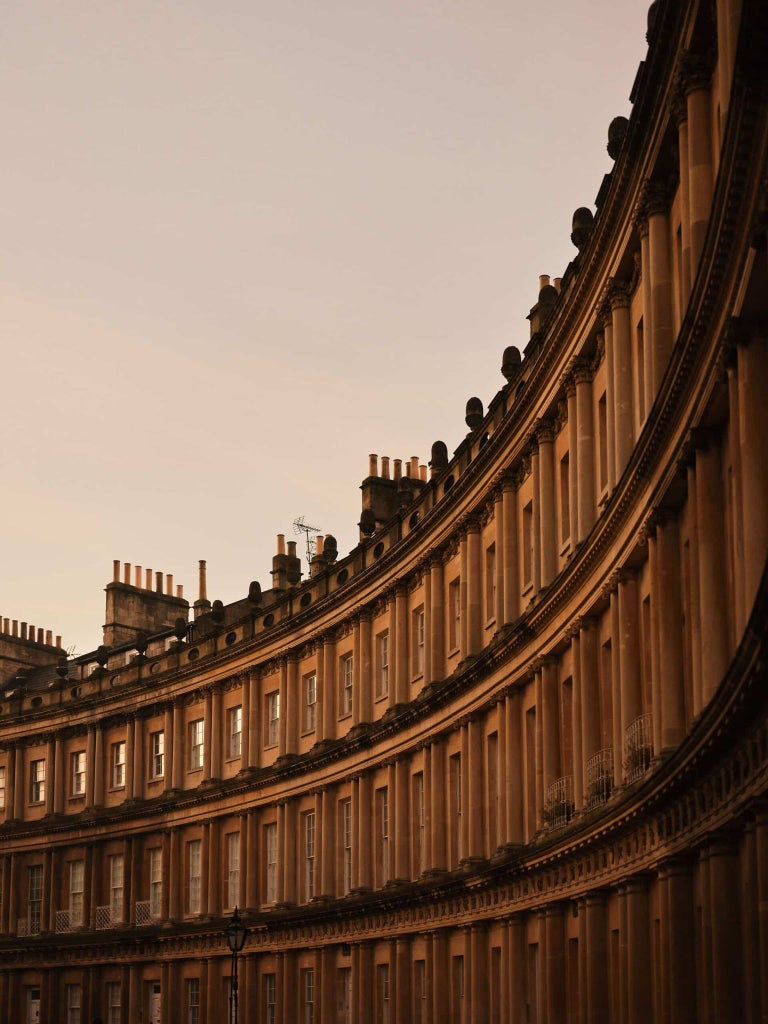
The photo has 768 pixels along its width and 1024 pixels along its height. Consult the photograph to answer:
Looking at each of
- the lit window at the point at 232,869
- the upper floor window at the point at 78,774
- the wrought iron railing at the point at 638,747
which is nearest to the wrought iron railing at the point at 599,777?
the wrought iron railing at the point at 638,747

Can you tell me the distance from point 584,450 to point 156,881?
33266mm

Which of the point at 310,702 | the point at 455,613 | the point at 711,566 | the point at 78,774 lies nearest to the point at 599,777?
the point at 711,566

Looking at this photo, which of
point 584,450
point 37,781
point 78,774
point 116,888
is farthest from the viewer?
point 37,781

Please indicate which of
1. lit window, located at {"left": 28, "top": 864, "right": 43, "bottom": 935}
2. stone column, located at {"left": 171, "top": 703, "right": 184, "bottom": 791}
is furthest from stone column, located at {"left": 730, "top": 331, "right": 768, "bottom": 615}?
lit window, located at {"left": 28, "top": 864, "right": 43, "bottom": 935}

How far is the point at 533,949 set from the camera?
121 ft

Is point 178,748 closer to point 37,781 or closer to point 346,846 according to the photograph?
point 37,781

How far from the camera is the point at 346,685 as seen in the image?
52.3 m

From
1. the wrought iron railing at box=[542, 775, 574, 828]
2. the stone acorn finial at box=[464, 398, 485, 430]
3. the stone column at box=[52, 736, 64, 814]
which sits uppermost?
the stone acorn finial at box=[464, 398, 485, 430]

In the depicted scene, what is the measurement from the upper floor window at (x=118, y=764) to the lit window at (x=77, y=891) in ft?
10.8

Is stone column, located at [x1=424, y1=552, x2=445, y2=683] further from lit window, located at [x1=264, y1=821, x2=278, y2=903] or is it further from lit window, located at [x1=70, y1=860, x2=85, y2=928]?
lit window, located at [x1=70, y1=860, x2=85, y2=928]

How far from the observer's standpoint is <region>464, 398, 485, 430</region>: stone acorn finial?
1732 inches

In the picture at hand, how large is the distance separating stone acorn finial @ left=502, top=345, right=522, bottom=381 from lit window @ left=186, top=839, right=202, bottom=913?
25.1 m

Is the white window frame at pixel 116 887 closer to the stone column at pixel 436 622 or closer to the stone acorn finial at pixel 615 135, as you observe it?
the stone column at pixel 436 622

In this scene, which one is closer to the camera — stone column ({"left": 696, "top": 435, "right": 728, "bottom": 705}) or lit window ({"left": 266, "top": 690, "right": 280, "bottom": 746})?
stone column ({"left": 696, "top": 435, "right": 728, "bottom": 705})
